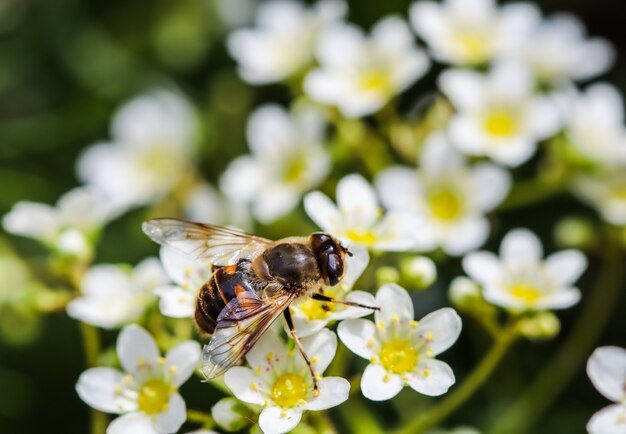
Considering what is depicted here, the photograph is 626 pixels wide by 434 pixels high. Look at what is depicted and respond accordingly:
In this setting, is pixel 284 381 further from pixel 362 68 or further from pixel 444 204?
pixel 362 68

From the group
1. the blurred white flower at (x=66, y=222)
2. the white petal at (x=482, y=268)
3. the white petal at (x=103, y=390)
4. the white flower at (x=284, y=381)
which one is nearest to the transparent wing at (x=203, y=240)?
the white flower at (x=284, y=381)

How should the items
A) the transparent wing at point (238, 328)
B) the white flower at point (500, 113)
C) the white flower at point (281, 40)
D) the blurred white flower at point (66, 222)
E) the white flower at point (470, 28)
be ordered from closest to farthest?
1. the transparent wing at point (238, 328)
2. the blurred white flower at point (66, 222)
3. the white flower at point (500, 113)
4. the white flower at point (470, 28)
5. the white flower at point (281, 40)

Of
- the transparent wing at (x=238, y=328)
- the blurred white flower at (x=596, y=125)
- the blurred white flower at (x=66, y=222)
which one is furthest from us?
the blurred white flower at (x=596, y=125)

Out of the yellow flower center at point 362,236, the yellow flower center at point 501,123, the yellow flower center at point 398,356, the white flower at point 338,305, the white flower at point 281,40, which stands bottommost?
the yellow flower center at point 398,356

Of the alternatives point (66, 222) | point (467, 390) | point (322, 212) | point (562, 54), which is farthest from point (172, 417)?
point (562, 54)

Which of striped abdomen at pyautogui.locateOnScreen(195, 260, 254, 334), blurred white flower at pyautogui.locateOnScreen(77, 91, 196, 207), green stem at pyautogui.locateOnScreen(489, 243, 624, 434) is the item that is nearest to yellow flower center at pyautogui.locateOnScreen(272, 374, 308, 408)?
striped abdomen at pyautogui.locateOnScreen(195, 260, 254, 334)

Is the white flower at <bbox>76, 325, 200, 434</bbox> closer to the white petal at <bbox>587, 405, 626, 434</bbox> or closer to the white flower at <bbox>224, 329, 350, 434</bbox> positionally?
the white flower at <bbox>224, 329, 350, 434</bbox>

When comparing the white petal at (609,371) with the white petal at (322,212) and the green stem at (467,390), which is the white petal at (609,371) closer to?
the green stem at (467,390)
